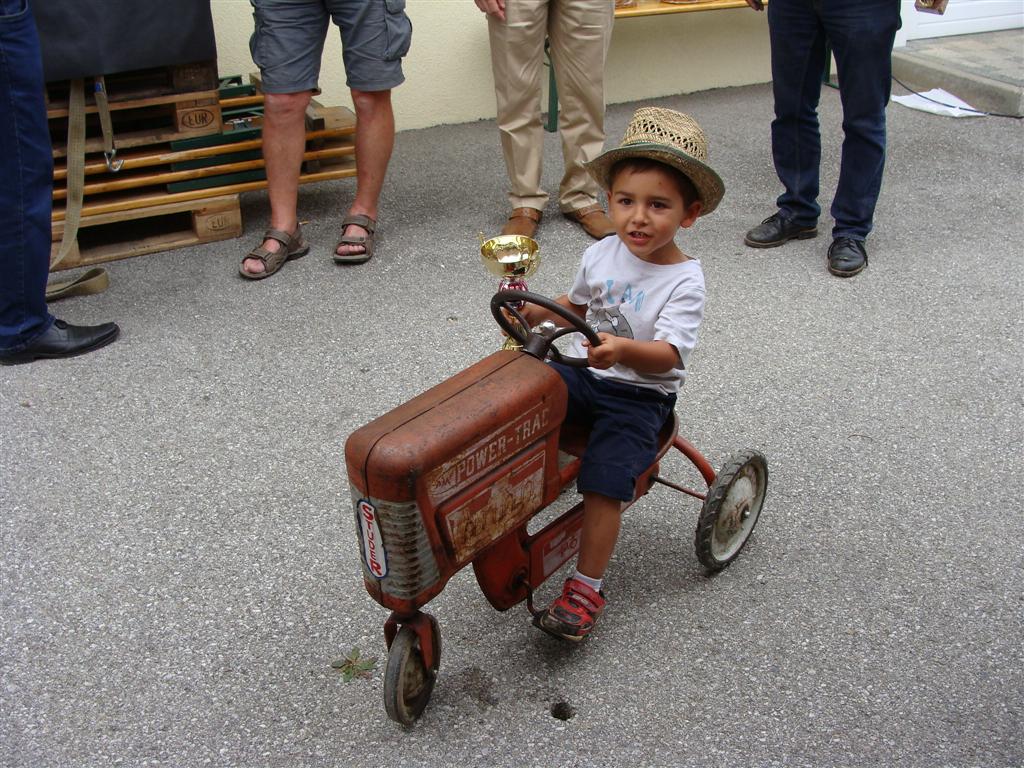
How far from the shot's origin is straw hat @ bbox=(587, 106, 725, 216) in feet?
7.23

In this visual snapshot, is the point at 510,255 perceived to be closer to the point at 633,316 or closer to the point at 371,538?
the point at 633,316

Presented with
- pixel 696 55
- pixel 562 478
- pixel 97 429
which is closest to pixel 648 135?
pixel 562 478

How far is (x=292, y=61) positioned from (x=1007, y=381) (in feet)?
9.67

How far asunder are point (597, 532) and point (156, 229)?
10.2ft

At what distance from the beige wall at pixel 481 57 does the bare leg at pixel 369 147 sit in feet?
4.76

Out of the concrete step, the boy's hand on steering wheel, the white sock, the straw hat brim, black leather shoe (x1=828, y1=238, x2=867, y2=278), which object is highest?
the straw hat brim

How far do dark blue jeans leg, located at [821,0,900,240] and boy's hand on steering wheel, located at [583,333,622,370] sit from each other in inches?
102

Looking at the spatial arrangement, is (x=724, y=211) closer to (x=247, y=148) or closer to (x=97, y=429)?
(x=247, y=148)

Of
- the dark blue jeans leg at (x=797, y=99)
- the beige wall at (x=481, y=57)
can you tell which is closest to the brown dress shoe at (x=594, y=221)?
the dark blue jeans leg at (x=797, y=99)

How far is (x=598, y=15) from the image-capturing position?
14.7 feet

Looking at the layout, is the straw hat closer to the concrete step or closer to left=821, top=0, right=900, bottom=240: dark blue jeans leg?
left=821, top=0, right=900, bottom=240: dark blue jeans leg

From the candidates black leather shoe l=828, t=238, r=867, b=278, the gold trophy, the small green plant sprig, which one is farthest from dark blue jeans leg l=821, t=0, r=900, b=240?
the small green plant sprig

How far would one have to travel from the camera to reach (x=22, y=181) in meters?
3.45

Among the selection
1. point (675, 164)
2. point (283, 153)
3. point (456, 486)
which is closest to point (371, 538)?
point (456, 486)
